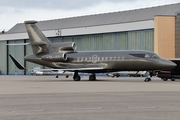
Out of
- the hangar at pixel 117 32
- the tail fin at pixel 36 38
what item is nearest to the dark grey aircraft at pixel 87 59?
the tail fin at pixel 36 38

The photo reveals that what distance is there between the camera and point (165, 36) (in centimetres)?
6550

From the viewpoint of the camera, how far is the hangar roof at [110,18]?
7100 cm

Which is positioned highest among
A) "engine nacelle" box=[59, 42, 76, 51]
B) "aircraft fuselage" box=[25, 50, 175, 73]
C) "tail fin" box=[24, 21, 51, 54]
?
"tail fin" box=[24, 21, 51, 54]

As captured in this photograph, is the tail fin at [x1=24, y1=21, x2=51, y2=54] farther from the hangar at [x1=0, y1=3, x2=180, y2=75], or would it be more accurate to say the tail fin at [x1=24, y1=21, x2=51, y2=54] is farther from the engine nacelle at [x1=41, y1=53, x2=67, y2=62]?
the hangar at [x1=0, y1=3, x2=180, y2=75]

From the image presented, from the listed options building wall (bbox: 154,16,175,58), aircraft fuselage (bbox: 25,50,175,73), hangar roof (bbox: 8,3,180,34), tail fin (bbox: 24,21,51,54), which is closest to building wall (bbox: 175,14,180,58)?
building wall (bbox: 154,16,175,58)

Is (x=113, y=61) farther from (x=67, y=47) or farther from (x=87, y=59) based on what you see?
(x=67, y=47)

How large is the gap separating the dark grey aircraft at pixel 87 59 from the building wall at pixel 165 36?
22939 millimetres

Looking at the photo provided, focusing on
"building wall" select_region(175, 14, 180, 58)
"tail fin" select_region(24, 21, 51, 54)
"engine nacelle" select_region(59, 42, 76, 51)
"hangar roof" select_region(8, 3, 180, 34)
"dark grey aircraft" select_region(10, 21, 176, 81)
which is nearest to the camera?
"dark grey aircraft" select_region(10, 21, 176, 81)

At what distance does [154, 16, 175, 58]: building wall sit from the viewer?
213ft

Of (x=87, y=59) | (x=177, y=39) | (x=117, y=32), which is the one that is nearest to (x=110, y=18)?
(x=117, y=32)

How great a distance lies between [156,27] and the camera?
213 ft

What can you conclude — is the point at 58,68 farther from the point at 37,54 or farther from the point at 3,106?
the point at 3,106

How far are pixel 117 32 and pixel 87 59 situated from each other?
30.0 metres

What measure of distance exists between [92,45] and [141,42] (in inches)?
474
